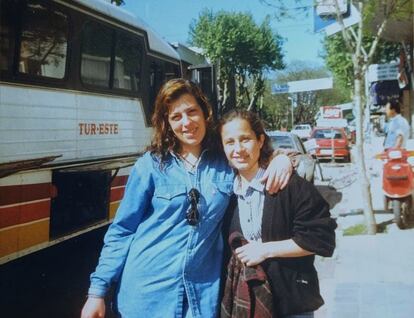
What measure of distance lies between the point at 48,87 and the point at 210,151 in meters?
3.06

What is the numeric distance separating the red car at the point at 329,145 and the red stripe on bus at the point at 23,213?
16.8 m

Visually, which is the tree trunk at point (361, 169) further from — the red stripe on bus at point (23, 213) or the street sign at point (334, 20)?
the red stripe on bus at point (23, 213)

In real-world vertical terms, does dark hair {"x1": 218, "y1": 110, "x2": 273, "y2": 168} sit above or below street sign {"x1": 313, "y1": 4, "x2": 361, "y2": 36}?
below

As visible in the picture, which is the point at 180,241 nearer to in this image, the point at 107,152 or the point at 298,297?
the point at 298,297

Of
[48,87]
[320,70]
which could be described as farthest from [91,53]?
[320,70]

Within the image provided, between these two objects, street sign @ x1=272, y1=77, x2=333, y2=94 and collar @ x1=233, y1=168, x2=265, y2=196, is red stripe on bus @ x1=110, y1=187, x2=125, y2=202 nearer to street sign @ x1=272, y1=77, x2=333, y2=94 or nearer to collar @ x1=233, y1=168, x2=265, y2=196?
collar @ x1=233, y1=168, x2=265, y2=196

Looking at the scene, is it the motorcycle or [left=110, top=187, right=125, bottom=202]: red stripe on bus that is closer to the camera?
[left=110, top=187, right=125, bottom=202]: red stripe on bus

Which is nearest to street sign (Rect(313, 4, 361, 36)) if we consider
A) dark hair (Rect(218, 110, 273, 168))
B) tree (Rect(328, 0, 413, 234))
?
tree (Rect(328, 0, 413, 234))

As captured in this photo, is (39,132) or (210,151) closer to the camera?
(210,151)

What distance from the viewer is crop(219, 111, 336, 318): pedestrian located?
1.83m

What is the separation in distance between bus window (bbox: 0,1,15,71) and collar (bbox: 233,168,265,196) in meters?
2.83

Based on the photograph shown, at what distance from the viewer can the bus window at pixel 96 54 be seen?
5.26 m

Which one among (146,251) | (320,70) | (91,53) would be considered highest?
(320,70)

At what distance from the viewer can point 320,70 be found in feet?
193
